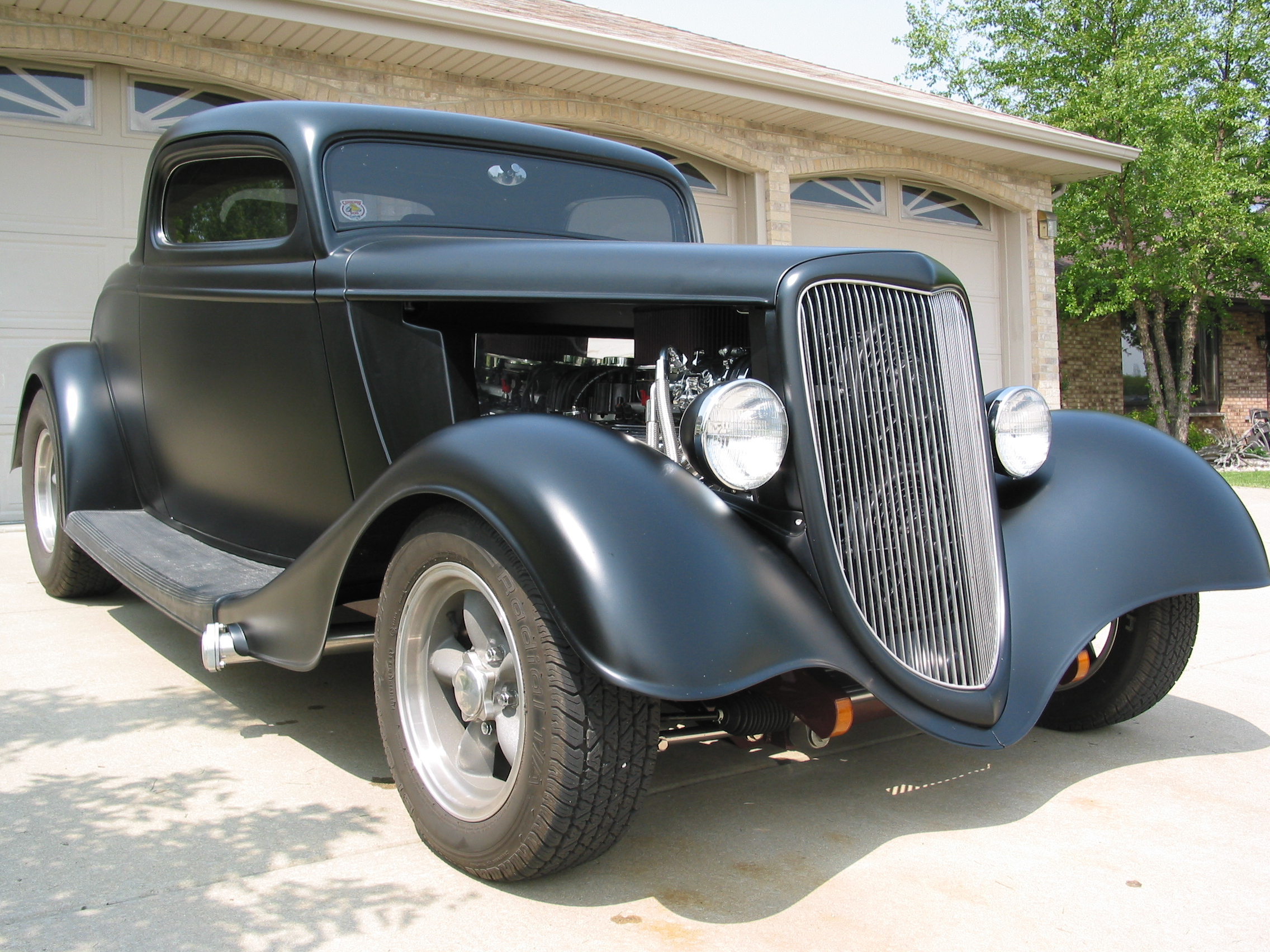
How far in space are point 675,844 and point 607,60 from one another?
25.6 feet

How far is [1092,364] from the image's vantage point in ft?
56.9

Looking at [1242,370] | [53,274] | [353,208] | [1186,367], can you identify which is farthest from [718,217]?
[1242,370]

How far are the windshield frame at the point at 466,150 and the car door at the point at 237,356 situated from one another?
0.10 metres

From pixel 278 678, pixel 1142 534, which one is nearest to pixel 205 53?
pixel 278 678

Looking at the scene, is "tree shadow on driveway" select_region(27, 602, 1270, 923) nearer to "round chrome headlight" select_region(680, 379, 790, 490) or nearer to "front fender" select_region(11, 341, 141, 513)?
"round chrome headlight" select_region(680, 379, 790, 490)

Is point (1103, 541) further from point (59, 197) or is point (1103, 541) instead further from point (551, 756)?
point (59, 197)

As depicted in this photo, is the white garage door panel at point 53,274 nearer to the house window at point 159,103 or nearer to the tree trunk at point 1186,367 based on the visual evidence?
the house window at point 159,103

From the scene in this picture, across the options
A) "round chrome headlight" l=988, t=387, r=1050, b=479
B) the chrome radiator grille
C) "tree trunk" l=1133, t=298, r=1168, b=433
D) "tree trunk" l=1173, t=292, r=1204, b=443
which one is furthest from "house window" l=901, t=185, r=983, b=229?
the chrome radiator grille

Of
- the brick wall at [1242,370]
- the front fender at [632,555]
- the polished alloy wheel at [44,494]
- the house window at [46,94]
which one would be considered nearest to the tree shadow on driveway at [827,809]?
the front fender at [632,555]

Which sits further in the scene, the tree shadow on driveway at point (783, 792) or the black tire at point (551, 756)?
the tree shadow on driveway at point (783, 792)

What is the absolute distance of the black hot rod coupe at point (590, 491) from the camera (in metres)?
1.93

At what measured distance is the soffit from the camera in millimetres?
7453

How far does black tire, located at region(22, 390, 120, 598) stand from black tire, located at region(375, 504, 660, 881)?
2.82 m

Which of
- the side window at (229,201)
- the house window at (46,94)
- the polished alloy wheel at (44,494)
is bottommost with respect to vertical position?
the polished alloy wheel at (44,494)
